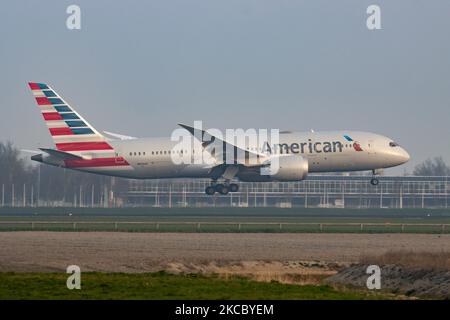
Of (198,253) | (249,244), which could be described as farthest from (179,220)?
(198,253)

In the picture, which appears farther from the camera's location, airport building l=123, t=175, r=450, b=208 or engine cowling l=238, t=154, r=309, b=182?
airport building l=123, t=175, r=450, b=208

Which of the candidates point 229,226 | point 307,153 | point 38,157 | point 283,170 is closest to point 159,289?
point 229,226

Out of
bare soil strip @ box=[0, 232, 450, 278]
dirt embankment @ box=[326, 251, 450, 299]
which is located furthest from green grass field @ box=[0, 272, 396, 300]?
bare soil strip @ box=[0, 232, 450, 278]

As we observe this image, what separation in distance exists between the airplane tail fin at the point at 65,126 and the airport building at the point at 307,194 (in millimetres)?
54067

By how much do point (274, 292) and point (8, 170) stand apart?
123784 millimetres

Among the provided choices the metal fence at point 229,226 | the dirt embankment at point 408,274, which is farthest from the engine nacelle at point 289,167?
the dirt embankment at point 408,274

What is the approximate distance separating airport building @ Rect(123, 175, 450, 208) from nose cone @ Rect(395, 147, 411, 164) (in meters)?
56.7

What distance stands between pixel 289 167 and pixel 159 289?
51337 mm

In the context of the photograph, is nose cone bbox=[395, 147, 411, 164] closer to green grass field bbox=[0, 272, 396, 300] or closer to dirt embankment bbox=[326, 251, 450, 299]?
dirt embankment bbox=[326, 251, 450, 299]

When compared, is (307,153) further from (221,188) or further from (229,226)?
(229,226)

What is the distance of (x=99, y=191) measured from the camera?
15112 cm

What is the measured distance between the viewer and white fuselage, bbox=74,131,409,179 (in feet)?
275

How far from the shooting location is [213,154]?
8700 centimetres
